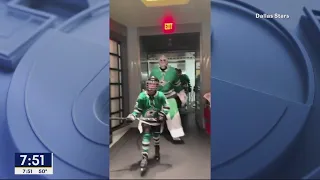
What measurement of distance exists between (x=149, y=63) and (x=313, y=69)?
0.76 m

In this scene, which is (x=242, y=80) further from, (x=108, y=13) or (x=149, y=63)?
(x=108, y=13)

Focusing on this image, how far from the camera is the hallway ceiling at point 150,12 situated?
1192mm

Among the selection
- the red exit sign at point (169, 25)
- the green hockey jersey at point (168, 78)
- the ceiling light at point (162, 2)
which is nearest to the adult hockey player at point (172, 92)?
the green hockey jersey at point (168, 78)

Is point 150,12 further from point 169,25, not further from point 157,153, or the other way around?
point 157,153

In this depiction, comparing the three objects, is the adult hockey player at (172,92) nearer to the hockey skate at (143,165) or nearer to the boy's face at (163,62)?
the boy's face at (163,62)

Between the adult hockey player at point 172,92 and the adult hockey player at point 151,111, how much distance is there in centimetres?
3

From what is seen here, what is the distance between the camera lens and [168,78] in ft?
4.04

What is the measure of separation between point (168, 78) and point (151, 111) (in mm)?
185

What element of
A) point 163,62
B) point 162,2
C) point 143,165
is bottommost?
point 143,165

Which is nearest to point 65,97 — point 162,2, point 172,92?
point 172,92

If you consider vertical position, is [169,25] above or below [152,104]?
above

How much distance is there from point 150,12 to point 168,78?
342 millimetres

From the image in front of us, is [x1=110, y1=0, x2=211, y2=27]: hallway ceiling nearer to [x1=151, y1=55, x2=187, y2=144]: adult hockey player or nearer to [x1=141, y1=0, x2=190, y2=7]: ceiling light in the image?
[x1=141, y1=0, x2=190, y2=7]: ceiling light

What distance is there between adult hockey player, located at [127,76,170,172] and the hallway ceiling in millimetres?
295
